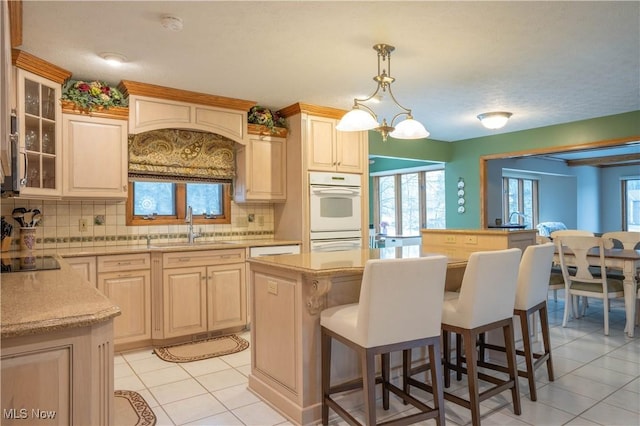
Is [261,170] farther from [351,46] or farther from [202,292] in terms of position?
[351,46]

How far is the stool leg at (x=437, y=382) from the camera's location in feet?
6.63

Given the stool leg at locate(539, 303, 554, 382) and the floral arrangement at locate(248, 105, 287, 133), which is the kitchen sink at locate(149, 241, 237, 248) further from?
the stool leg at locate(539, 303, 554, 382)

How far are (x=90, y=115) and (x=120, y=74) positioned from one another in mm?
452

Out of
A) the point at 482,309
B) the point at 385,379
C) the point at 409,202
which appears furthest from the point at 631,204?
the point at 385,379

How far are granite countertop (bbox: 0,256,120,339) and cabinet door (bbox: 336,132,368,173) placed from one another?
3.23 m

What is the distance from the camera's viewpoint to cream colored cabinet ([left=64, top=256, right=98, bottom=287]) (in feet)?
10.8

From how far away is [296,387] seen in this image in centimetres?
234

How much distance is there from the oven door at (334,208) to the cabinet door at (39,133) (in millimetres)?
2318

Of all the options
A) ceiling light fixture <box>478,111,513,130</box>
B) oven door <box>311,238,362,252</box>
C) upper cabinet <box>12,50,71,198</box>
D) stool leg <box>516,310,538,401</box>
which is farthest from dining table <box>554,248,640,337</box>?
upper cabinet <box>12,50,71,198</box>

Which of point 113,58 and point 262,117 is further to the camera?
point 262,117

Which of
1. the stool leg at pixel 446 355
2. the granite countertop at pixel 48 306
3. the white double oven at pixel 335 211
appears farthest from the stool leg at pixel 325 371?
the white double oven at pixel 335 211

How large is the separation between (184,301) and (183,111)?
5.76ft

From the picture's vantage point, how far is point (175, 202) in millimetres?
4348

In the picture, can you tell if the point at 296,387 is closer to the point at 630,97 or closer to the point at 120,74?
the point at 120,74
